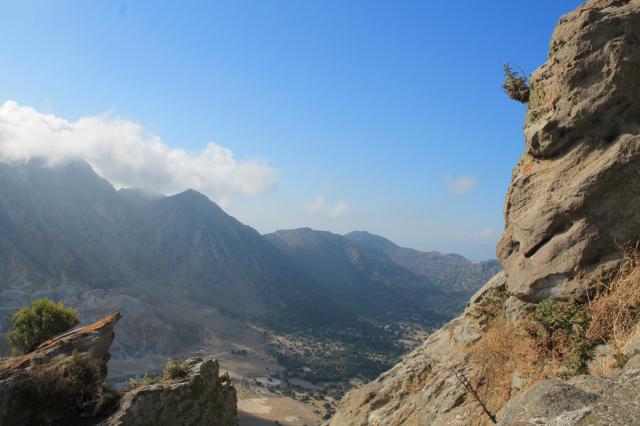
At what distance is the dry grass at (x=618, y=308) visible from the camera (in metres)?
7.71

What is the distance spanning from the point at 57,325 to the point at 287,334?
105763mm

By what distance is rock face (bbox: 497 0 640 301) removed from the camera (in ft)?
29.3

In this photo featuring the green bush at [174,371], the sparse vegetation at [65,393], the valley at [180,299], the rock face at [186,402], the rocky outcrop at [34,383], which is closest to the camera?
the rocky outcrop at [34,383]

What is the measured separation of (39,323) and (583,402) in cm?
3110

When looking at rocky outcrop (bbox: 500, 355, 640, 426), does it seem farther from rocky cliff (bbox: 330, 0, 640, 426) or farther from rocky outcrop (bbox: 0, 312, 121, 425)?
rocky outcrop (bbox: 0, 312, 121, 425)

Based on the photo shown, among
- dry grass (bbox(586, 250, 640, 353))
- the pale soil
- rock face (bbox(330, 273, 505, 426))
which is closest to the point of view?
dry grass (bbox(586, 250, 640, 353))

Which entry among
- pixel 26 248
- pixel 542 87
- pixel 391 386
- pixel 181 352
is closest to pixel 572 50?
pixel 542 87

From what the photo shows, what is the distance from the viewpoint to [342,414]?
1645cm

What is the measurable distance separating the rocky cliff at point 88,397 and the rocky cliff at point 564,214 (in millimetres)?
6102

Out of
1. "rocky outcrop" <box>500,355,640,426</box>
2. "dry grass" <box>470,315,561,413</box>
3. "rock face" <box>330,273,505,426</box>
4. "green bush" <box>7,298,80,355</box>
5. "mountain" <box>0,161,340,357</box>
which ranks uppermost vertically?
"mountain" <box>0,161,340,357</box>

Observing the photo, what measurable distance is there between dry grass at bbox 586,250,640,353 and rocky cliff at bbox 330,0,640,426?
20 cm

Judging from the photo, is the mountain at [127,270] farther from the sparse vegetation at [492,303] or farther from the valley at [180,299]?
the sparse vegetation at [492,303]

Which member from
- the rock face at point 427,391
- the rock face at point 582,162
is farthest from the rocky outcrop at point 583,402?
the rock face at point 427,391

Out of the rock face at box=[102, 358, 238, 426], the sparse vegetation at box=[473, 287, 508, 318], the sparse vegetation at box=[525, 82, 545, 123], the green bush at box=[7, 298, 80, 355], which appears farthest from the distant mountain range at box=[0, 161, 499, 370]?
the sparse vegetation at box=[525, 82, 545, 123]
